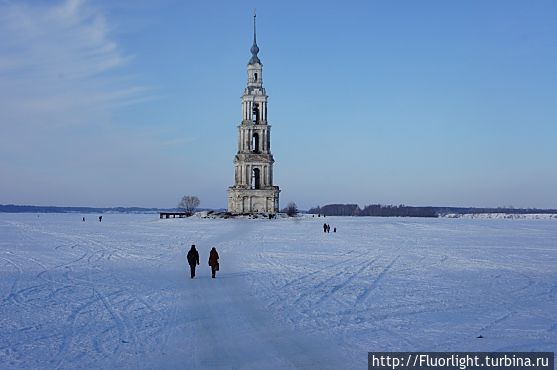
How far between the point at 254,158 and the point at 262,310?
78122 millimetres

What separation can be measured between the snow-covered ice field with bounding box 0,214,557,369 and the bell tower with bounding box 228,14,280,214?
63.5 metres

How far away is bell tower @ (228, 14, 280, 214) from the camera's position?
88.2 meters

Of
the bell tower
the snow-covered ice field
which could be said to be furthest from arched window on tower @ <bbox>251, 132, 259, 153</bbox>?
the snow-covered ice field

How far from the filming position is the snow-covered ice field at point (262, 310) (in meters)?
9.62

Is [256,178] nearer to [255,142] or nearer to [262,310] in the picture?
[255,142]

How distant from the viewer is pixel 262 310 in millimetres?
13117

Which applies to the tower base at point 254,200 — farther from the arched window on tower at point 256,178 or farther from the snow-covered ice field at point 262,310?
the snow-covered ice field at point 262,310

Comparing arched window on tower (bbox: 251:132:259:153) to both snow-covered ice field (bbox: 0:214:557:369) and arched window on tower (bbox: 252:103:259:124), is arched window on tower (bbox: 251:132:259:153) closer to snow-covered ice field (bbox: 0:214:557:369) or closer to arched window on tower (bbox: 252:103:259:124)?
arched window on tower (bbox: 252:103:259:124)

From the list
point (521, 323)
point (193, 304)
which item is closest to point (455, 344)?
point (521, 323)

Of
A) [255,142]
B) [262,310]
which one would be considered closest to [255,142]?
[255,142]

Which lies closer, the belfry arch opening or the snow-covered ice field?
the snow-covered ice field

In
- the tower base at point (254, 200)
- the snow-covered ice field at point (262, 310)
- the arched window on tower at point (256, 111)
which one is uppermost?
the arched window on tower at point (256, 111)

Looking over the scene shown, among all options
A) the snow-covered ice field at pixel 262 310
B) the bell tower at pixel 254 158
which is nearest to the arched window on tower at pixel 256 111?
the bell tower at pixel 254 158

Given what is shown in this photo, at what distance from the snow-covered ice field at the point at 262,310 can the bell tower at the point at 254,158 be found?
2502 inches
